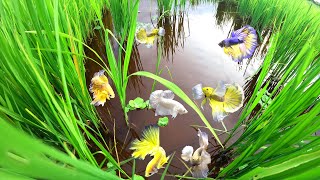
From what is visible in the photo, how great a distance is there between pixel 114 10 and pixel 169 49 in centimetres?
46

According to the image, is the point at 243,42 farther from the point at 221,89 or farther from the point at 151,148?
the point at 151,148

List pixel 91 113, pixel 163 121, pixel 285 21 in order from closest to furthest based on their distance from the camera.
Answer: pixel 91 113, pixel 163 121, pixel 285 21

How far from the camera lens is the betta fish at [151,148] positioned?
0.75 metres

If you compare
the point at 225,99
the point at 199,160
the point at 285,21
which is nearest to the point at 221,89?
the point at 225,99

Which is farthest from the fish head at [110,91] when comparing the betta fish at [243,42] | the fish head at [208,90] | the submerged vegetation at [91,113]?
the betta fish at [243,42]

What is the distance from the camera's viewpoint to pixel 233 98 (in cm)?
93

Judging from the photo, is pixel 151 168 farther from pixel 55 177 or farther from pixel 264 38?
pixel 264 38

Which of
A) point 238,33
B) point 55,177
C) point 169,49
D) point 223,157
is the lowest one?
point 223,157

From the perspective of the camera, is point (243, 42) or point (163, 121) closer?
point (163, 121)

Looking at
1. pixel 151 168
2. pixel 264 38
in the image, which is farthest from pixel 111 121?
pixel 264 38

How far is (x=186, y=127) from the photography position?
0.97m

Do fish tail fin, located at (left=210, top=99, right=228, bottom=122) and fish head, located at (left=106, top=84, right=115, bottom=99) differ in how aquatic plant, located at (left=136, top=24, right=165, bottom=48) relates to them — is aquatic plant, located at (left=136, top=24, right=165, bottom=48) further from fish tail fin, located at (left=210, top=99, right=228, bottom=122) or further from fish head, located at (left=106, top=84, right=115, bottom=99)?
fish tail fin, located at (left=210, top=99, right=228, bottom=122)

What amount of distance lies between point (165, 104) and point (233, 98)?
0.29 meters

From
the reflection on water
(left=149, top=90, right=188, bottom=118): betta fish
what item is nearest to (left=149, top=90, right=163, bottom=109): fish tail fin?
(left=149, top=90, right=188, bottom=118): betta fish
